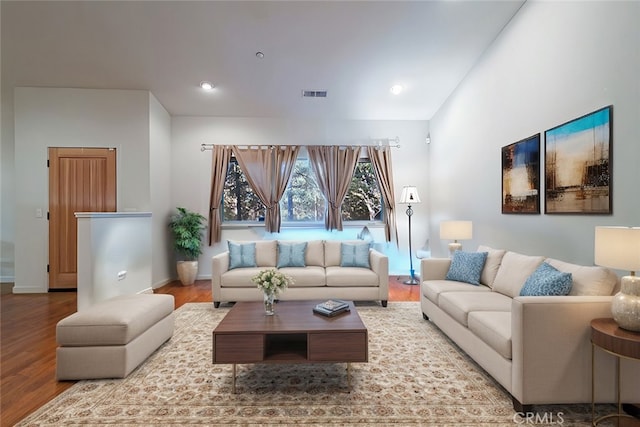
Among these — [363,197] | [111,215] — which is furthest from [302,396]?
[363,197]

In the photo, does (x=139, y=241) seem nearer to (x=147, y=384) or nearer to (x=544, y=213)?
(x=147, y=384)

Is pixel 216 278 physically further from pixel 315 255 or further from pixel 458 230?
pixel 458 230

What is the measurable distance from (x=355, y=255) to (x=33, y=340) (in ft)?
11.8

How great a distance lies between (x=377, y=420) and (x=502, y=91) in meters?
3.65

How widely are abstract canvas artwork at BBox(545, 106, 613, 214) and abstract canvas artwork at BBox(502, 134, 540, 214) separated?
Answer: 141 millimetres

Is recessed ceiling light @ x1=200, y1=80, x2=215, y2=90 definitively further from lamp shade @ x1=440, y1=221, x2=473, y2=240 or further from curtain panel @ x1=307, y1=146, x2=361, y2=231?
lamp shade @ x1=440, y1=221, x2=473, y2=240

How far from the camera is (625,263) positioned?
5.42 feet

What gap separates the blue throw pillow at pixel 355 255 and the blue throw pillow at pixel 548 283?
2123 mm

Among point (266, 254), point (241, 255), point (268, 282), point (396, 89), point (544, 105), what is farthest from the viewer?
point (396, 89)

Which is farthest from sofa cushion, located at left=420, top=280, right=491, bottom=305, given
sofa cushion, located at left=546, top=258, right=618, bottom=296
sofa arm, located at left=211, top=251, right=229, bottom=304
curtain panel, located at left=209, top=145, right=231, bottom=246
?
curtain panel, located at left=209, top=145, right=231, bottom=246

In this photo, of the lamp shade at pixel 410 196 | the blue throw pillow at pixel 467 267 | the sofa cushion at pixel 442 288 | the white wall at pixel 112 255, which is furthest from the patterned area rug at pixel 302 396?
the lamp shade at pixel 410 196

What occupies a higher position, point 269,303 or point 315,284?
point 269,303

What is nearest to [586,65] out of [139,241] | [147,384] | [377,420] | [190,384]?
[377,420]

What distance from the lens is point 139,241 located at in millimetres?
4285
